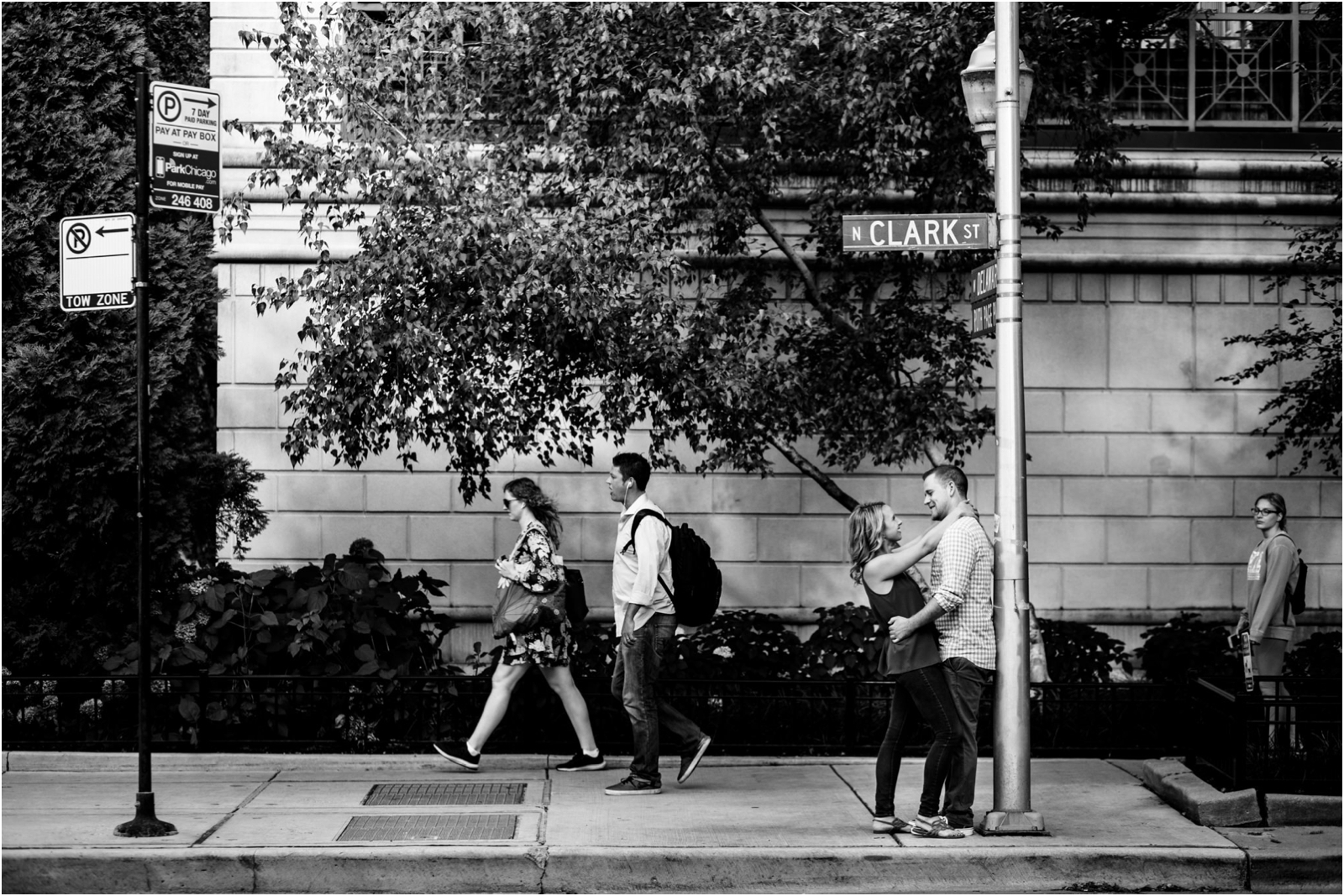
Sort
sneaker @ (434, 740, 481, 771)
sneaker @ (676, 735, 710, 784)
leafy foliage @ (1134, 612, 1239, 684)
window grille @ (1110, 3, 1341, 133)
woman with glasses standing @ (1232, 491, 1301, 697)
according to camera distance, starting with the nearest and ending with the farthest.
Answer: sneaker @ (676, 735, 710, 784) < sneaker @ (434, 740, 481, 771) < woman with glasses standing @ (1232, 491, 1301, 697) < leafy foliage @ (1134, 612, 1239, 684) < window grille @ (1110, 3, 1341, 133)

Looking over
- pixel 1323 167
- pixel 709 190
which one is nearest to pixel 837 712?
pixel 709 190

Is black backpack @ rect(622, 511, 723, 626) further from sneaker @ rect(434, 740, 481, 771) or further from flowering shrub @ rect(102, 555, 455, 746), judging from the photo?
flowering shrub @ rect(102, 555, 455, 746)

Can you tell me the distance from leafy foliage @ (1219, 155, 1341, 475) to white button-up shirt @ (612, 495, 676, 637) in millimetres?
6299

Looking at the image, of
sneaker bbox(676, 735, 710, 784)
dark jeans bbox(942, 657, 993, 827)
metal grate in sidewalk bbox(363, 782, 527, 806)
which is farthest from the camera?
sneaker bbox(676, 735, 710, 784)

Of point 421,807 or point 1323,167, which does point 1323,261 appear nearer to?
point 1323,167

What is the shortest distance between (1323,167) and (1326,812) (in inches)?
281

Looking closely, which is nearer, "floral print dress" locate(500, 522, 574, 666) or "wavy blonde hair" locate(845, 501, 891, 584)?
"wavy blonde hair" locate(845, 501, 891, 584)

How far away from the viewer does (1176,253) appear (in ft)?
42.8

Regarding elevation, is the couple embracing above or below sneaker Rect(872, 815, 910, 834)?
above

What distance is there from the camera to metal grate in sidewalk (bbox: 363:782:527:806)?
8.15 meters

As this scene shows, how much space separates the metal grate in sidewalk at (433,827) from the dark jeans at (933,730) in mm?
1988

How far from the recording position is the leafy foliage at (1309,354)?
1162cm

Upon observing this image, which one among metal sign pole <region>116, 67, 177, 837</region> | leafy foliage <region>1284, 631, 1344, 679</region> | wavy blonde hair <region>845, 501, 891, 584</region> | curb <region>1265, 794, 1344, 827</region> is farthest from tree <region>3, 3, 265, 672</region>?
leafy foliage <region>1284, 631, 1344, 679</region>

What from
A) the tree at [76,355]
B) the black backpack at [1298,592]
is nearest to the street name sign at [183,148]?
the tree at [76,355]
